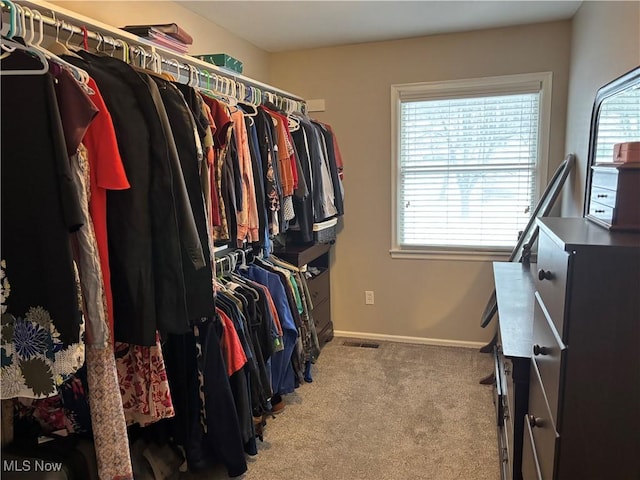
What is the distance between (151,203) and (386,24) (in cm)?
224

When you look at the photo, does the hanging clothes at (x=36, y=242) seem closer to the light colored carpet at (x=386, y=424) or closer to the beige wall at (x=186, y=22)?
the beige wall at (x=186, y=22)

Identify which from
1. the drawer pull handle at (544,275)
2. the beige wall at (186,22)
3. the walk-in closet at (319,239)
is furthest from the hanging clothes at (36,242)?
the drawer pull handle at (544,275)

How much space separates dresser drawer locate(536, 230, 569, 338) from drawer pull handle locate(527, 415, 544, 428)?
0.33 metres

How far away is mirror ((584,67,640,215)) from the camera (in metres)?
1.69

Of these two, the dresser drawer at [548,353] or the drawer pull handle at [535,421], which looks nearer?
the dresser drawer at [548,353]

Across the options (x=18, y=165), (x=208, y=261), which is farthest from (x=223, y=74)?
(x=18, y=165)

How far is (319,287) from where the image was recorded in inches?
136

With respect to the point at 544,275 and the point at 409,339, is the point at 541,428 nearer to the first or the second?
the point at 544,275

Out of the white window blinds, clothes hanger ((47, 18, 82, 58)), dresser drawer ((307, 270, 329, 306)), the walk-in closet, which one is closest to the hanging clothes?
the walk-in closet

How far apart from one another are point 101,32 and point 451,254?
106 inches

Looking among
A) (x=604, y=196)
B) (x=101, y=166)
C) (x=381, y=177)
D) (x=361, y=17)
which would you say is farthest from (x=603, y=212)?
(x=381, y=177)

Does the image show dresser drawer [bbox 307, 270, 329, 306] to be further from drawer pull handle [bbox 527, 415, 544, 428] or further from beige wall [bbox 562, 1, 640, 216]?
drawer pull handle [bbox 527, 415, 544, 428]

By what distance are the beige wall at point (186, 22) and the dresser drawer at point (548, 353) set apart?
7.17 feet

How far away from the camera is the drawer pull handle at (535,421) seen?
133cm
